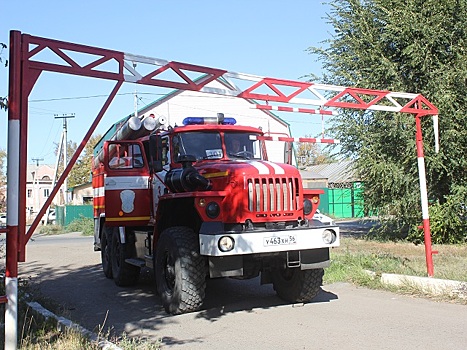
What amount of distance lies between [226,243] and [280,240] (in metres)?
0.76

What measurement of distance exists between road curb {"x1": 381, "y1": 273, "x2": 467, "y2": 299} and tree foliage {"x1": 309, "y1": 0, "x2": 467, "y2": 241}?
7.28 meters

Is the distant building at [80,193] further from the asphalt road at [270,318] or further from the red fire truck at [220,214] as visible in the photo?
the red fire truck at [220,214]

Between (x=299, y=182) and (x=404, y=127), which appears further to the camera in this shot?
(x=404, y=127)

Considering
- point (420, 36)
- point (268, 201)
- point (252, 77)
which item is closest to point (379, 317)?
point (268, 201)

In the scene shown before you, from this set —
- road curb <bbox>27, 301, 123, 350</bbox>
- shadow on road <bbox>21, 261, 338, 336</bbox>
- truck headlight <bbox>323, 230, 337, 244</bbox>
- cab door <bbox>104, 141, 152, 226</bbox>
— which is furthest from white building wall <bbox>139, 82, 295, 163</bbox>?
road curb <bbox>27, 301, 123, 350</bbox>

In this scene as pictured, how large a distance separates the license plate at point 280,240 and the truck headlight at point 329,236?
49 centimetres

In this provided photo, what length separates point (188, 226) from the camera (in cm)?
793

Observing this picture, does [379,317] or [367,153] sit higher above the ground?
[367,153]

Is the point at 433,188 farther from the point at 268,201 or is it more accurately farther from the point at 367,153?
the point at 268,201

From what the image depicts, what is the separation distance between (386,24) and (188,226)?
1165 cm

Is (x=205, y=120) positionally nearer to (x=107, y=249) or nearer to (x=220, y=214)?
(x=220, y=214)

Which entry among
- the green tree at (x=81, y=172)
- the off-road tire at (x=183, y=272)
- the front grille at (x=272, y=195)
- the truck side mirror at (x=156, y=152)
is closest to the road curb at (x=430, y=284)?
the front grille at (x=272, y=195)

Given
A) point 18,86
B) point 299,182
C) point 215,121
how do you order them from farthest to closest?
1. point 215,121
2. point 299,182
3. point 18,86

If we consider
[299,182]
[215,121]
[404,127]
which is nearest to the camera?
[299,182]
